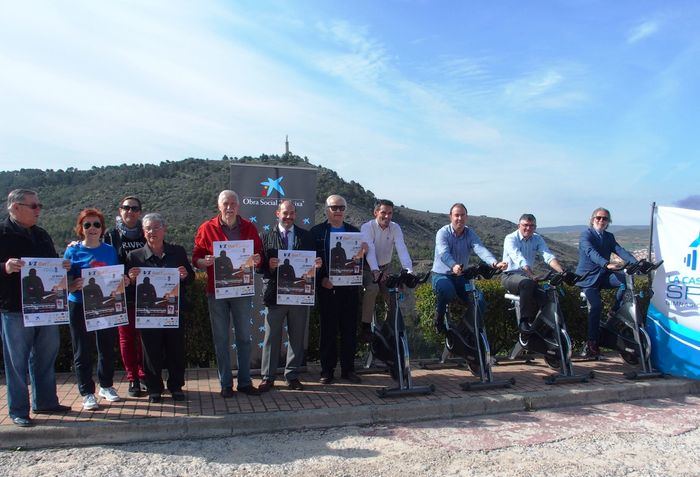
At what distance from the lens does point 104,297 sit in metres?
5.37

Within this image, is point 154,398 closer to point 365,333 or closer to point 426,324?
point 365,333

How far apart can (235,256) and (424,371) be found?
10.3 feet

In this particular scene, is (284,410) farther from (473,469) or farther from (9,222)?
(9,222)

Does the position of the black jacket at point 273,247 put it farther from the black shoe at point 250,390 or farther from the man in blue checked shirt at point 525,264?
the man in blue checked shirt at point 525,264

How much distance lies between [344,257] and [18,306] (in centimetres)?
329

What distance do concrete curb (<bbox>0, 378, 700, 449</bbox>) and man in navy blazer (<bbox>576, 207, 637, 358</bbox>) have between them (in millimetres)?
1208

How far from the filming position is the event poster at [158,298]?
5.56 m

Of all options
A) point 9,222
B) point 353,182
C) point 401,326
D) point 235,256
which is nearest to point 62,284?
point 9,222

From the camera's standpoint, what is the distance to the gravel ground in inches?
172

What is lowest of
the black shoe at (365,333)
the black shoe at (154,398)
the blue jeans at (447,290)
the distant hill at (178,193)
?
the black shoe at (154,398)

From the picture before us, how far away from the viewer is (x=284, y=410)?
5488 mm

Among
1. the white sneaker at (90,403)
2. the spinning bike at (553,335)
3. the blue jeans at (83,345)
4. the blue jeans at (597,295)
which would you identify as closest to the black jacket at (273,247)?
the blue jeans at (83,345)

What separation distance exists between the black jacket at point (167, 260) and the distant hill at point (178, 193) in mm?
22166

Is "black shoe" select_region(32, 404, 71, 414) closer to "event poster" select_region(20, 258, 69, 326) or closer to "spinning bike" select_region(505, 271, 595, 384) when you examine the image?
"event poster" select_region(20, 258, 69, 326)
